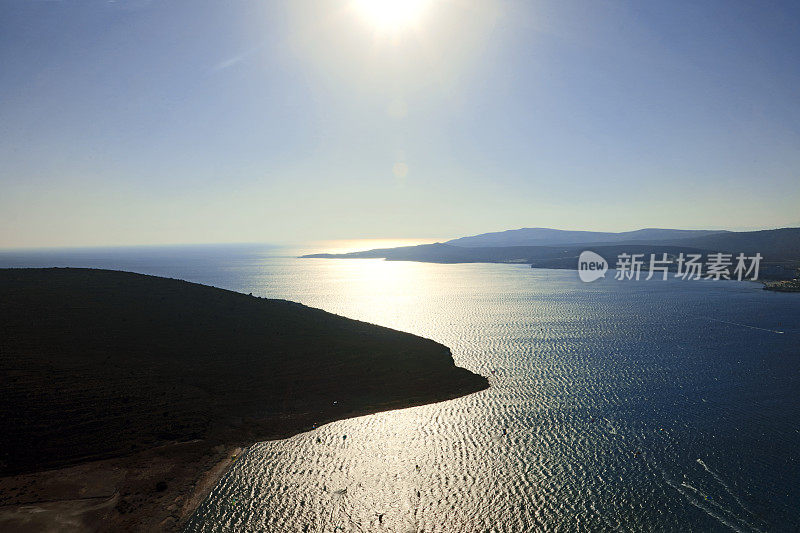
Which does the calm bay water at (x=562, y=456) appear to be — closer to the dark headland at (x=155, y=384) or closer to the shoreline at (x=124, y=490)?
the shoreline at (x=124, y=490)

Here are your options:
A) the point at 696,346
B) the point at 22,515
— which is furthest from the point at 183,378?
the point at 696,346

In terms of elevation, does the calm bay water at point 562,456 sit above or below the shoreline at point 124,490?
below

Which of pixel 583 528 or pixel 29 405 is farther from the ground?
pixel 29 405

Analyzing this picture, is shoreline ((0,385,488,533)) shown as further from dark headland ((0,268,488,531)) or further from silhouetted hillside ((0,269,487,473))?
silhouetted hillside ((0,269,487,473))

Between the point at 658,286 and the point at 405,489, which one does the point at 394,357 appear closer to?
the point at 405,489

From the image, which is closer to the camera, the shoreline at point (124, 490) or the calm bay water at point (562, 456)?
the shoreline at point (124, 490)

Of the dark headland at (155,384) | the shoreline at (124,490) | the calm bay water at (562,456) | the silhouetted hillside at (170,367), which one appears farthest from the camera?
the silhouetted hillside at (170,367)

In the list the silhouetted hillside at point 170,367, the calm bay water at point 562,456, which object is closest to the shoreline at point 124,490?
the silhouetted hillside at point 170,367

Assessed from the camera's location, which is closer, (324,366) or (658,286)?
(324,366)

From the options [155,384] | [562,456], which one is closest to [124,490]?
[155,384]
